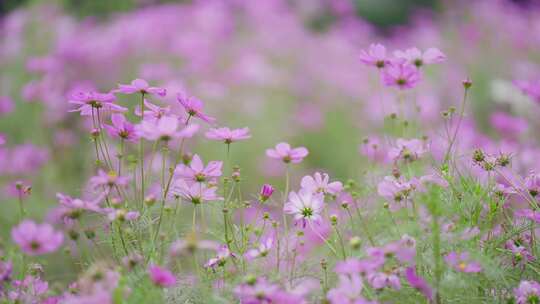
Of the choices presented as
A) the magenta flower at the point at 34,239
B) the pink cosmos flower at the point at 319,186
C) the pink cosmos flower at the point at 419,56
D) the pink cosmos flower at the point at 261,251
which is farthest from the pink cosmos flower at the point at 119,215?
the pink cosmos flower at the point at 419,56

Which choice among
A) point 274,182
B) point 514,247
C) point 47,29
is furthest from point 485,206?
point 47,29

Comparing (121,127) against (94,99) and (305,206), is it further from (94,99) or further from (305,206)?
(305,206)

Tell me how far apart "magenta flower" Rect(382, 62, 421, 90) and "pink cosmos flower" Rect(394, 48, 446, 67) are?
16 mm

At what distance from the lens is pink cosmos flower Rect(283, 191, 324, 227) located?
0.95 metres

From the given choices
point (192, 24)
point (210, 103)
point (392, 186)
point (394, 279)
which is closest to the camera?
point (394, 279)

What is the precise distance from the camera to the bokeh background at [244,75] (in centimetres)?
264

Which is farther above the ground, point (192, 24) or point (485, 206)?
point (485, 206)

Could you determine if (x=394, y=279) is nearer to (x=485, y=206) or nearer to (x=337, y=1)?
(x=485, y=206)

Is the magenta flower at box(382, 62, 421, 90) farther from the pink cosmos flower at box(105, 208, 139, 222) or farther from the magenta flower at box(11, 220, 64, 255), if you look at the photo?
the magenta flower at box(11, 220, 64, 255)

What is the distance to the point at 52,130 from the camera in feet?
9.40

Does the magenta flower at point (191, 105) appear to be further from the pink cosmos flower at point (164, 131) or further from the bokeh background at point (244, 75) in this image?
the bokeh background at point (244, 75)

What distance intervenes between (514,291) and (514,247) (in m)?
0.07

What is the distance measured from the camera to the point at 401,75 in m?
1.11

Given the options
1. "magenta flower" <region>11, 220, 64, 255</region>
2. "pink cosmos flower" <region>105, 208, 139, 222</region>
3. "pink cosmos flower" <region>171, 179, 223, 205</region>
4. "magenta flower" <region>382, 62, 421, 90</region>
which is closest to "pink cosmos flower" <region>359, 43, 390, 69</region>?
"magenta flower" <region>382, 62, 421, 90</region>
